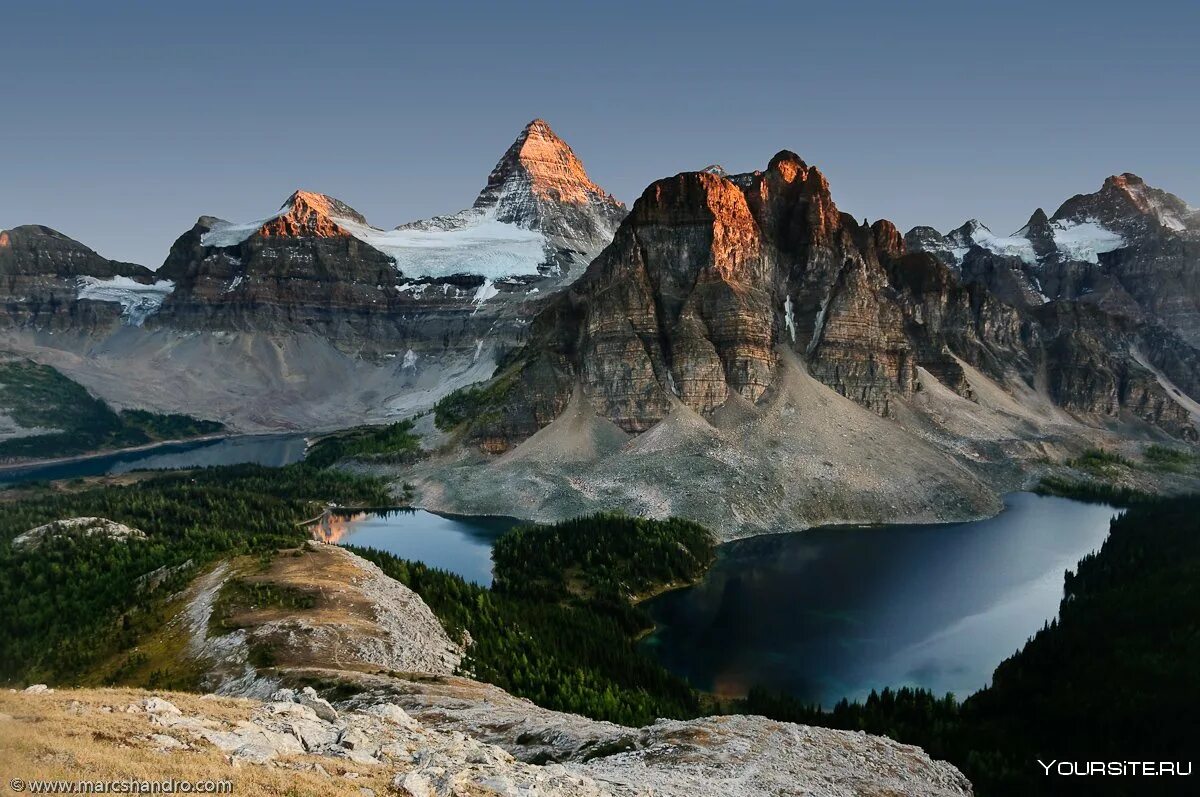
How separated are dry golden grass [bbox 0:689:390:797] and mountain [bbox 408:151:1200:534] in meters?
93.8

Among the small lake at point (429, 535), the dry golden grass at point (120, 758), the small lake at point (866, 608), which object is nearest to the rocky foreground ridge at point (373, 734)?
the dry golden grass at point (120, 758)

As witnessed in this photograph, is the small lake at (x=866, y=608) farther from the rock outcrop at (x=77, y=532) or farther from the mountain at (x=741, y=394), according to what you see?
the rock outcrop at (x=77, y=532)

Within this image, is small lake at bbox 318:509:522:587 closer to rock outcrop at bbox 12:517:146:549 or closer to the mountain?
the mountain

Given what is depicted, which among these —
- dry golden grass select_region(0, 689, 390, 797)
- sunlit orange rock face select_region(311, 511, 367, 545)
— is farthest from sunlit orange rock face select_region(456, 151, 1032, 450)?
dry golden grass select_region(0, 689, 390, 797)

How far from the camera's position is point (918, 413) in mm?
156125

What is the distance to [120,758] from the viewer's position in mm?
17000

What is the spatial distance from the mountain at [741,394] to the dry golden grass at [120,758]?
93.8 m

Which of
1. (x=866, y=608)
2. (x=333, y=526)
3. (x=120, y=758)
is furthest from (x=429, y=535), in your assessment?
(x=120, y=758)

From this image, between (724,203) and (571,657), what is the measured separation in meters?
118

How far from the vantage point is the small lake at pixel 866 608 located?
63562 millimetres

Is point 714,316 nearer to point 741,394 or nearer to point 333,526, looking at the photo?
point 741,394

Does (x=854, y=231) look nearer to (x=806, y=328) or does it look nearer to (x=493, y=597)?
(x=806, y=328)

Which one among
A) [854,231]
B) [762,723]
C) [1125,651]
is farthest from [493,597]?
[854,231]

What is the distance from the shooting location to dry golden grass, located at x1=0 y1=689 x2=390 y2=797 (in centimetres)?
1593
